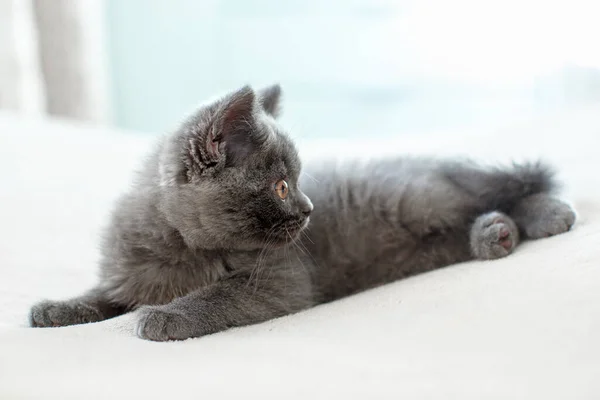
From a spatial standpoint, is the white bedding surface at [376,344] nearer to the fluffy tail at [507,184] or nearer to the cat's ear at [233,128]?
the fluffy tail at [507,184]

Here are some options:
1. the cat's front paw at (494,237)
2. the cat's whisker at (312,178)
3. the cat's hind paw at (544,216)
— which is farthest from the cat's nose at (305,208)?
the cat's hind paw at (544,216)

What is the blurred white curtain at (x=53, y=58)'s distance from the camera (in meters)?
3.40

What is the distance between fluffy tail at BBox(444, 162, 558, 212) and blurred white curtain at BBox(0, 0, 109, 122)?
8.47 ft

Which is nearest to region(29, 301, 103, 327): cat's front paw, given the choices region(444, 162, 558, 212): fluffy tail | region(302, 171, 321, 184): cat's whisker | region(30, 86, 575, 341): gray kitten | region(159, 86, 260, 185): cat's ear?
region(30, 86, 575, 341): gray kitten

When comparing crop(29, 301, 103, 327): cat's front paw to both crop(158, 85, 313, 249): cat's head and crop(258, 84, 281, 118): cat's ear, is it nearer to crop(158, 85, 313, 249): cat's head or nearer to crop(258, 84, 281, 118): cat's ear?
crop(158, 85, 313, 249): cat's head

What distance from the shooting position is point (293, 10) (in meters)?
4.19

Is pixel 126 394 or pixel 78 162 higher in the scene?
pixel 126 394

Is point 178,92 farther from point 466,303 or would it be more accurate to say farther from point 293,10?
point 466,303

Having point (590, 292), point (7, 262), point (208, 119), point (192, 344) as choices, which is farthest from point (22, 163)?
point (590, 292)

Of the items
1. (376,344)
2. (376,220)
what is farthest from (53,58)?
(376,344)

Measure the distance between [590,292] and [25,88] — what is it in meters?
3.18

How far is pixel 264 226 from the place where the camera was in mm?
1425

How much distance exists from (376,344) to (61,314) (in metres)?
0.70

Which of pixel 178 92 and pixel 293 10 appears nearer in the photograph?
pixel 293 10
